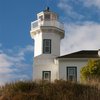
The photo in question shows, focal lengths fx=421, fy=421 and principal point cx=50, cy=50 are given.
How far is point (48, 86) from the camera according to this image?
1858 centimetres

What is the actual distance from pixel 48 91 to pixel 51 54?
20.8m

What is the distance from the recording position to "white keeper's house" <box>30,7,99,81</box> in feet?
119

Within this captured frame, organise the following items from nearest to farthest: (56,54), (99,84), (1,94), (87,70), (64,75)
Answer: (1,94)
(99,84)
(87,70)
(64,75)
(56,54)

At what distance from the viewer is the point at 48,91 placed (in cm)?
1802

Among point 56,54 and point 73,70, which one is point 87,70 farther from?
point 56,54

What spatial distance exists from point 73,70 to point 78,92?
18.3 meters

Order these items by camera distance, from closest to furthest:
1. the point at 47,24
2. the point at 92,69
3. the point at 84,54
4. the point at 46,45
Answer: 1. the point at 92,69
2. the point at 84,54
3. the point at 46,45
4. the point at 47,24

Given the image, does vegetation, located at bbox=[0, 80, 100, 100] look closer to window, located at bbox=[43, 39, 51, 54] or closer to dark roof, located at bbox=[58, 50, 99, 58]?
dark roof, located at bbox=[58, 50, 99, 58]

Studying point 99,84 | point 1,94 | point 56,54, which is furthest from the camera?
point 56,54

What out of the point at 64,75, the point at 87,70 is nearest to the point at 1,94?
the point at 87,70

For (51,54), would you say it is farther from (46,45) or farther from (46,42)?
(46,42)

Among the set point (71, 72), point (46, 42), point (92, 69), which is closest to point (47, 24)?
point (46, 42)

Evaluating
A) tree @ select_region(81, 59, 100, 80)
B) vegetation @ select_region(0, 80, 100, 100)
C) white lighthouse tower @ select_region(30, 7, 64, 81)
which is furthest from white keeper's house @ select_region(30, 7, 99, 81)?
vegetation @ select_region(0, 80, 100, 100)

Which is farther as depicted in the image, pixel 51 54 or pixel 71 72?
pixel 51 54
